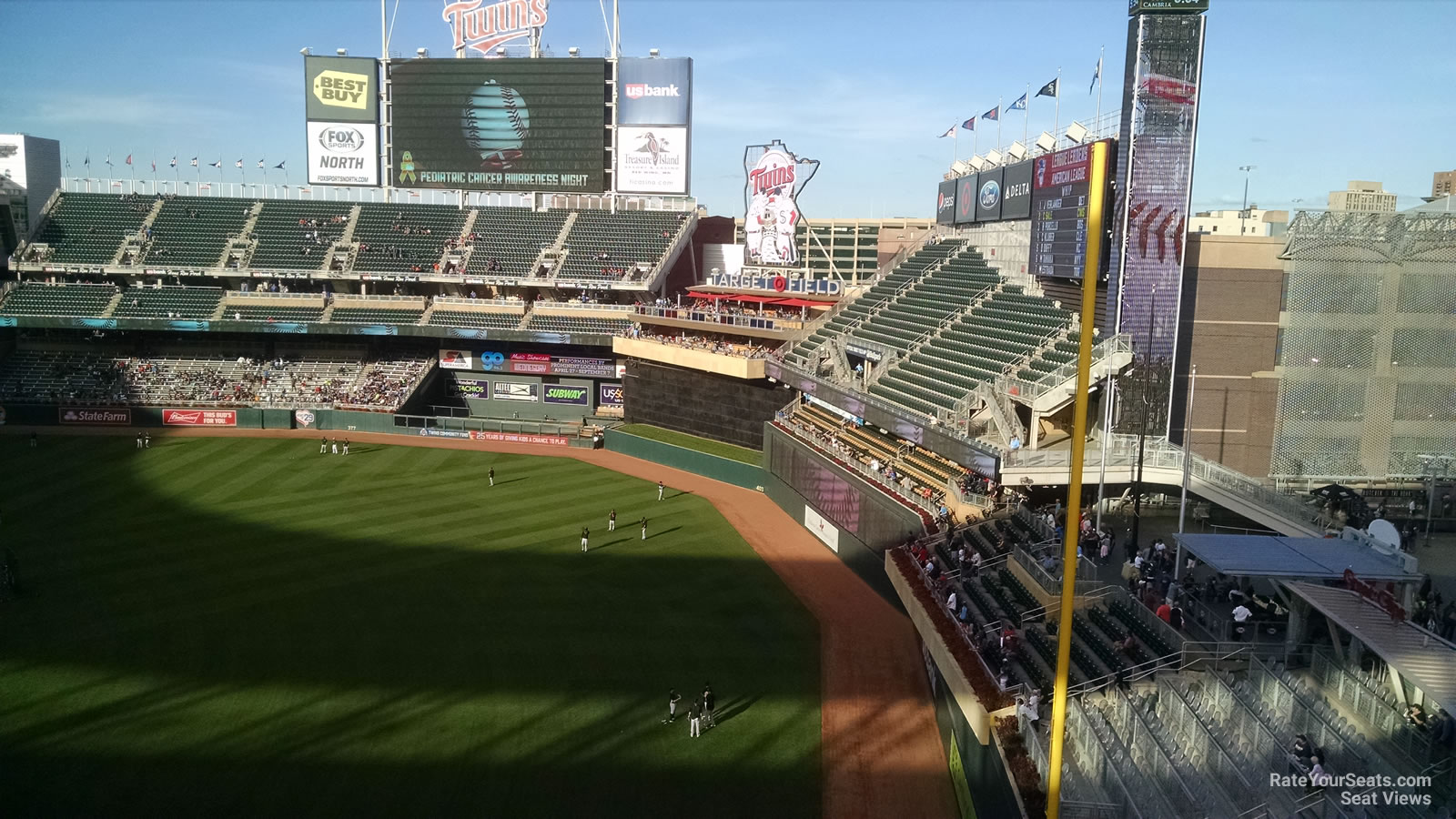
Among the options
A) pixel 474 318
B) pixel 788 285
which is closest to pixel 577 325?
pixel 474 318

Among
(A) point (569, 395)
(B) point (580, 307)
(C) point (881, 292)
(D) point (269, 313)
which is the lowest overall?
(A) point (569, 395)

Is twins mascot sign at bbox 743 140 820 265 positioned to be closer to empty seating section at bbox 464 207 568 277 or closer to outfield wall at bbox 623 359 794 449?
outfield wall at bbox 623 359 794 449

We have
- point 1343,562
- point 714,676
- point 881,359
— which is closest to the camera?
point 1343,562

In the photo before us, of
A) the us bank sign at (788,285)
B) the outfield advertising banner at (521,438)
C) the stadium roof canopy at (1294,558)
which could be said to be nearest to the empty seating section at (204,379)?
the outfield advertising banner at (521,438)

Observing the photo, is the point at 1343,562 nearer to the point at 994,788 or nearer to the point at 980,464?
the point at 994,788

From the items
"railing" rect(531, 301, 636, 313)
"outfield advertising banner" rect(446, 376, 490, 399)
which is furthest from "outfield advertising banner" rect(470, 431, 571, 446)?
"railing" rect(531, 301, 636, 313)

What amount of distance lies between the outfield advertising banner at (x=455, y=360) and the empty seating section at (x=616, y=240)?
6.41 metres

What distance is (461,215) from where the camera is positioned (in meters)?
56.2

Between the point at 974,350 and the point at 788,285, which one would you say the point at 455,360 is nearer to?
the point at 788,285

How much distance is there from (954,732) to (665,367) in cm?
2948

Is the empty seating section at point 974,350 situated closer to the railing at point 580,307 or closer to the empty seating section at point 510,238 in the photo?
the railing at point 580,307

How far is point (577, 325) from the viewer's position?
4906 centimetres

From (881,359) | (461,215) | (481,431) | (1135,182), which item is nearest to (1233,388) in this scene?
(1135,182)

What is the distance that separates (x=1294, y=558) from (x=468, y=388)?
143 ft
